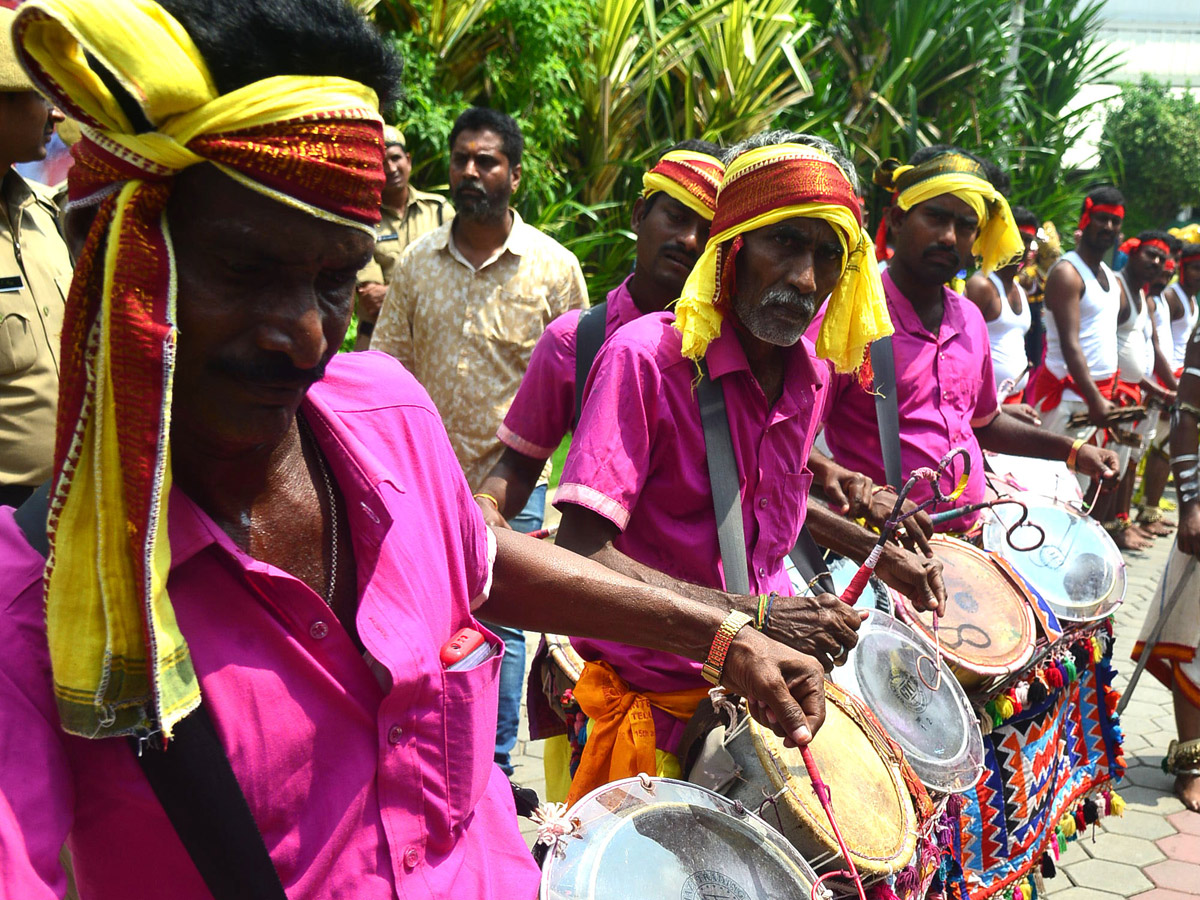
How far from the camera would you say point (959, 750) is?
285cm

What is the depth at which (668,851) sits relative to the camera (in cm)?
185

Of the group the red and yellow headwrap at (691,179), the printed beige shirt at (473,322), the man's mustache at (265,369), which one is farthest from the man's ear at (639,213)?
the man's mustache at (265,369)

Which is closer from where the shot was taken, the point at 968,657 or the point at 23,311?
the point at 23,311

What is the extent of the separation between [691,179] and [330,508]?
258 centimetres

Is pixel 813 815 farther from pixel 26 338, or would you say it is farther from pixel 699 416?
pixel 26 338

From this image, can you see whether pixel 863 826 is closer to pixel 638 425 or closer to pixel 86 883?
pixel 638 425

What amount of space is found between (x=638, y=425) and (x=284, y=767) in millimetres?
1343

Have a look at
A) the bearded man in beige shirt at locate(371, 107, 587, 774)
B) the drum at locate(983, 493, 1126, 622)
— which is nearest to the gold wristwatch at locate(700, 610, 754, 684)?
the drum at locate(983, 493, 1126, 622)

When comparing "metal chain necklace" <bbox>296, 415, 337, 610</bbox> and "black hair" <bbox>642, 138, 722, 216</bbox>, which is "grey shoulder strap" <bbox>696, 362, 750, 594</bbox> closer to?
"metal chain necklace" <bbox>296, 415, 337, 610</bbox>

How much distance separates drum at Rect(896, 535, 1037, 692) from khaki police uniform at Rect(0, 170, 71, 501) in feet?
8.08

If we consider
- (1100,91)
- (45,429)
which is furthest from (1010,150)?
(1100,91)

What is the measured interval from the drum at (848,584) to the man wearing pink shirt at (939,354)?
0.67 metres

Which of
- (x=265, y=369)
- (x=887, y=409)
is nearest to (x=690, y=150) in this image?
(x=887, y=409)

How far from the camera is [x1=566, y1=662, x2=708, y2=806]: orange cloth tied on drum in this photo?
2.44 m
